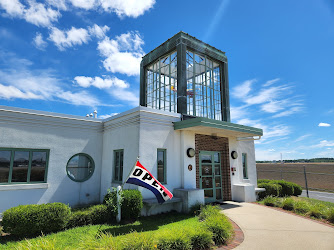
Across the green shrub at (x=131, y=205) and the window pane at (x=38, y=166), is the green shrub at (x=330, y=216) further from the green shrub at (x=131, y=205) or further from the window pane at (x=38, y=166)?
the window pane at (x=38, y=166)

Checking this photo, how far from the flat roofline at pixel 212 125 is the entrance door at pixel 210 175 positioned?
1.73 meters

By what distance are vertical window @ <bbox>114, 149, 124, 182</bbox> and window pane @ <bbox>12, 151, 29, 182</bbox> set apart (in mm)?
3472

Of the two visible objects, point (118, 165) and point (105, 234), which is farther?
point (118, 165)

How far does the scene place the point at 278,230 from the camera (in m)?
6.50

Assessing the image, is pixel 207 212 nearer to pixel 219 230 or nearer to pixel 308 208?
pixel 219 230

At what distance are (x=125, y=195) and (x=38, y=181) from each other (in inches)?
165

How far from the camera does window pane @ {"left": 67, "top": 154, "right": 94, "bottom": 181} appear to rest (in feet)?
32.1

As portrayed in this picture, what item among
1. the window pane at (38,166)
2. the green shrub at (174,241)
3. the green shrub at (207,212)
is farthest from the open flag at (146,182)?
the window pane at (38,166)

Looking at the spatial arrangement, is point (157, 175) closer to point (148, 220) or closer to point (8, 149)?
point (148, 220)

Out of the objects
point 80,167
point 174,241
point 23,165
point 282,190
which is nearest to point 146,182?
point 174,241

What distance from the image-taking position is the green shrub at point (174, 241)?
4801 millimetres

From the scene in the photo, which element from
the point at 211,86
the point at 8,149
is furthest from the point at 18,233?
the point at 211,86

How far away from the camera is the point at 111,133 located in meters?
10.3

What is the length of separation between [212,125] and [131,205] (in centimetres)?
440
